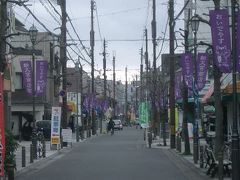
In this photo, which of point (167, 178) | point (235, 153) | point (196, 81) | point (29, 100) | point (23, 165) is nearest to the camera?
point (235, 153)

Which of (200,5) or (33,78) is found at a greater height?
(200,5)

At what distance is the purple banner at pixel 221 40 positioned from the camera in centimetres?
1914

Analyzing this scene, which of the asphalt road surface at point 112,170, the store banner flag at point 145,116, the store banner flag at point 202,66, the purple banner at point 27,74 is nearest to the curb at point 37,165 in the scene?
the asphalt road surface at point 112,170

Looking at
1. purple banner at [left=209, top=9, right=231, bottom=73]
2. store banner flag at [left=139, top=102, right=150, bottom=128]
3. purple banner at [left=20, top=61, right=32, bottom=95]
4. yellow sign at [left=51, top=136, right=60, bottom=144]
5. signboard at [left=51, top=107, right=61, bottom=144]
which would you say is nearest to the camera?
purple banner at [left=209, top=9, right=231, bottom=73]

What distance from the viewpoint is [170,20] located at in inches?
1484

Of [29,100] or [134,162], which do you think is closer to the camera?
[134,162]

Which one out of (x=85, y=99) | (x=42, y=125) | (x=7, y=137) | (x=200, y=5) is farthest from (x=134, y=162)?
(x=85, y=99)

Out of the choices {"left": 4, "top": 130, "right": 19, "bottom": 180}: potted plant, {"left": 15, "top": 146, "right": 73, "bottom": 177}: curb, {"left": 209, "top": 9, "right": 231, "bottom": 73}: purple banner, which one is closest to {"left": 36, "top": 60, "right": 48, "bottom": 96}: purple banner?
{"left": 15, "top": 146, "right": 73, "bottom": 177}: curb

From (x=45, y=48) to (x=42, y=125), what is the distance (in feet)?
54.9

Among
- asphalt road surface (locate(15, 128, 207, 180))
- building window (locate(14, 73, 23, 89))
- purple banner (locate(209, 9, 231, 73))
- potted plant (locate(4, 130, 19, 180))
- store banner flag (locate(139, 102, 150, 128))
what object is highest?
building window (locate(14, 73, 23, 89))

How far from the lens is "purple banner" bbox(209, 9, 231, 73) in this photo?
1914cm

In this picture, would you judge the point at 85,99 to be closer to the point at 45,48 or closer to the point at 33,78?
the point at 45,48

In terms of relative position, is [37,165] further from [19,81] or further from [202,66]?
[19,81]

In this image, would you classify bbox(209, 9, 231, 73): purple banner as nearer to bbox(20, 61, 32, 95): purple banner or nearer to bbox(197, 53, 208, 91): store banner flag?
bbox(197, 53, 208, 91): store banner flag
